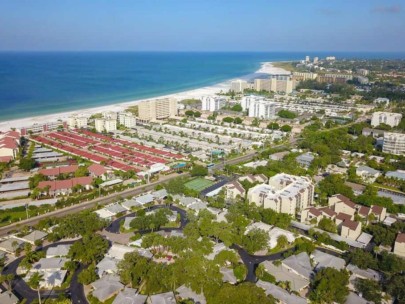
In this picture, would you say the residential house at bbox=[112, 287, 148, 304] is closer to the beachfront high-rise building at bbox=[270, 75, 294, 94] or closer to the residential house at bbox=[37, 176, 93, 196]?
the residential house at bbox=[37, 176, 93, 196]

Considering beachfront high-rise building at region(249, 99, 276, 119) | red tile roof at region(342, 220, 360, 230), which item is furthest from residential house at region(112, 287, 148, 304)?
beachfront high-rise building at region(249, 99, 276, 119)

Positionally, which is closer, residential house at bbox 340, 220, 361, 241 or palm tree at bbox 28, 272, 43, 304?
Result: palm tree at bbox 28, 272, 43, 304

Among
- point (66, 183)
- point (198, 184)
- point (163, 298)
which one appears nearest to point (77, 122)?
point (66, 183)

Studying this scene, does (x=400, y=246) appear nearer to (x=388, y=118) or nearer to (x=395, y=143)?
(x=395, y=143)

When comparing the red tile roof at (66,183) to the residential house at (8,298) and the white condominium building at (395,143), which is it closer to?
the residential house at (8,298)

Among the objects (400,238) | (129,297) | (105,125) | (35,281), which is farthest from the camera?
(105,125)

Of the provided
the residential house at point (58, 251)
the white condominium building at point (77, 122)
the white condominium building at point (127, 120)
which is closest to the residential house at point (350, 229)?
the residential house at point (58, 251)
